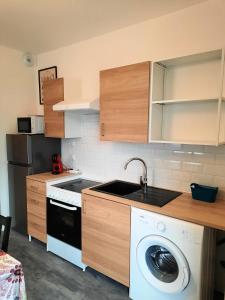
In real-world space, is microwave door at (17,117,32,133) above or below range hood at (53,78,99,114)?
below

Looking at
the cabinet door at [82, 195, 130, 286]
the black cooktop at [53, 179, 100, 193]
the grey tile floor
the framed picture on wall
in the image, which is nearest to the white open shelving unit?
the cabinet door at [82, 195, 130, 286]

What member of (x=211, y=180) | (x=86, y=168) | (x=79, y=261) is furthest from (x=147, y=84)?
(x=79, y=261)

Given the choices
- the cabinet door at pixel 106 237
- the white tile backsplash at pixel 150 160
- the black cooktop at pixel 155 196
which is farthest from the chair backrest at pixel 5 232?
the white tile backsplash at pixel 150 160

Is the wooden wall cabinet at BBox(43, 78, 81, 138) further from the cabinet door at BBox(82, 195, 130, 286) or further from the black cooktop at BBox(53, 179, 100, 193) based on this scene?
the cabinet door at BBox(82, 195, 130, 286)

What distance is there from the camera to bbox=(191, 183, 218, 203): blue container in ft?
6.07

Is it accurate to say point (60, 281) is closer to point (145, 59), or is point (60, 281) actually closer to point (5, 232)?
point (5, 232)

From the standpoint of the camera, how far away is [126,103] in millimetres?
2070

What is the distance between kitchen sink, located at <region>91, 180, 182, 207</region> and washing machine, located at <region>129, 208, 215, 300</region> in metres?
0.18

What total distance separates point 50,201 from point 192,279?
164cm

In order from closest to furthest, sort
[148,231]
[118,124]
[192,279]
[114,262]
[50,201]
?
[192,279], [148,231], [114,262], [118,124], [50,201]

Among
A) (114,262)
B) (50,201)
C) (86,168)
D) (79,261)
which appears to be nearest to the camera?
(114,262)

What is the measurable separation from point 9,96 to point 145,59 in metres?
2.03

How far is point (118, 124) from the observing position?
215 cm

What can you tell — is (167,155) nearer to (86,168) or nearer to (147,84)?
(147,84)
